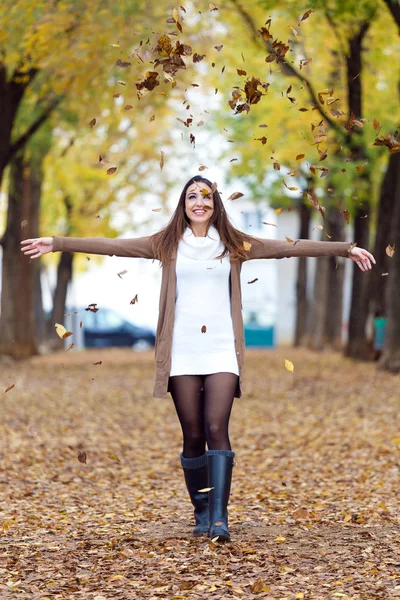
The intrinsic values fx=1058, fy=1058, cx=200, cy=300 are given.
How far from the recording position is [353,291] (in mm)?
21750

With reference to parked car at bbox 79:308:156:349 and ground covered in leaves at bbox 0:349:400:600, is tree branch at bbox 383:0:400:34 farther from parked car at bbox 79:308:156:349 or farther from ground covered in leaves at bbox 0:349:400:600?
parked car at bbox 79:308:156:349

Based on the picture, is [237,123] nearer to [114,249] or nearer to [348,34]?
[348,34]

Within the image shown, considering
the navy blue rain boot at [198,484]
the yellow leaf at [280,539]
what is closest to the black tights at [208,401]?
the navy blue rain boot at [198,484]

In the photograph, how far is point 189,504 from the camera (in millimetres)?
7203

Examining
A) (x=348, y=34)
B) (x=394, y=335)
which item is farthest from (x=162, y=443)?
(x=348, y=34)

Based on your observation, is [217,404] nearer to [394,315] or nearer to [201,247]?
→ [201,247]

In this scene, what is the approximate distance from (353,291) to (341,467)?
43.4 ft

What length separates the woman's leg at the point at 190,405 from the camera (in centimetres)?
563

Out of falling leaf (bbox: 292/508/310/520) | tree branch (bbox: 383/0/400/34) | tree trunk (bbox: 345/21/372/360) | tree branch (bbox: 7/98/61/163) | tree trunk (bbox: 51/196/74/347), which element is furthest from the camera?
tree trunk (bbox: 51/196/74/347)

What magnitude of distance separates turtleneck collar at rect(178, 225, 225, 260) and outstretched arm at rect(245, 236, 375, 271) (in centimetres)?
18

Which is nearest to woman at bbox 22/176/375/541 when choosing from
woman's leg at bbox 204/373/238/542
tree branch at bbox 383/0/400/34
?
woman's leg at bbox 204/373/238/542

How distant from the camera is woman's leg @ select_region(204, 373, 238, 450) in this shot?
5.59 m

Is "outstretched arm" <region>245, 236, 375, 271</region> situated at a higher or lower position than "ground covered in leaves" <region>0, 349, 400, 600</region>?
higher

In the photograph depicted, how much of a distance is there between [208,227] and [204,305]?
1.48 feet
